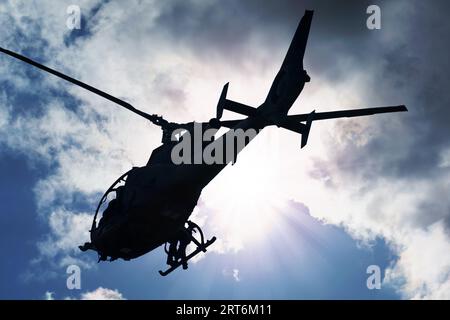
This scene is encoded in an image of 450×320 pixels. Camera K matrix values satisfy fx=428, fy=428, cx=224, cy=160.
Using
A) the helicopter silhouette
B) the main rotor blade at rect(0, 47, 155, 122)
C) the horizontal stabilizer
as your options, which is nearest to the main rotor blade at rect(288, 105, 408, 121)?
the helicopter silhouette

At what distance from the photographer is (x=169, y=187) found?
52.1 ft

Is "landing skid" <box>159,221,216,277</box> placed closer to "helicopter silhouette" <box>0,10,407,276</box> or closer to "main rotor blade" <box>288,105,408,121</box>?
"helicopter silhouette" <box>0,10,407,276</box>

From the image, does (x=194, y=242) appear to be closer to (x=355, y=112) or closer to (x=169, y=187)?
(x=169, y=187)

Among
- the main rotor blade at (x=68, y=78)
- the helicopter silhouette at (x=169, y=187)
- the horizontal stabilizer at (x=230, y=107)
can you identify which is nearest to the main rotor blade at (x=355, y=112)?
the helicopter silhouette at (x=169, y=187)

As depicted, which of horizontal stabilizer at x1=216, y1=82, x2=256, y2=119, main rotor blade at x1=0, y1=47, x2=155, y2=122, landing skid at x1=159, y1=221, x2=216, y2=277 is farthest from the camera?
landing skid at x1=159, y1=221, x2=216, y2=277

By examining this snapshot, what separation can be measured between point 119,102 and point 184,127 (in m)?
2.70

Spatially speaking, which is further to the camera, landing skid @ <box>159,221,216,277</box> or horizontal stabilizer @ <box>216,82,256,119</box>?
landing skid @ <box>159,221,216,277</box>

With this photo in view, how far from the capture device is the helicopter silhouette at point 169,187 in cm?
1274

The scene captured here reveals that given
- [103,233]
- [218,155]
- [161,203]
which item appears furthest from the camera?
[103,233]

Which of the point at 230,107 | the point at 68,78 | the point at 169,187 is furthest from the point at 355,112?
the point at 68,78

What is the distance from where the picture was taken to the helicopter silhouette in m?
12.7

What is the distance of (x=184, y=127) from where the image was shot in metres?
17.1
